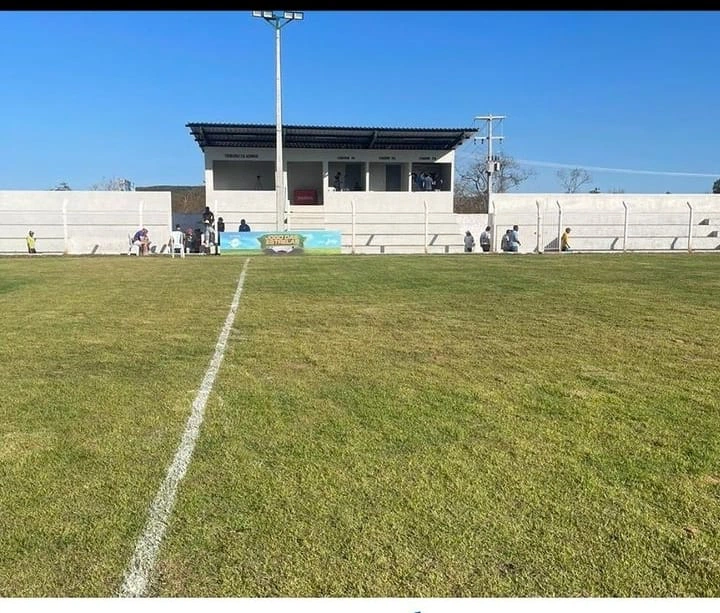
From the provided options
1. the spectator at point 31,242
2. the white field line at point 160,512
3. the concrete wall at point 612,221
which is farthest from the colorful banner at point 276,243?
the white field line at point 160,512

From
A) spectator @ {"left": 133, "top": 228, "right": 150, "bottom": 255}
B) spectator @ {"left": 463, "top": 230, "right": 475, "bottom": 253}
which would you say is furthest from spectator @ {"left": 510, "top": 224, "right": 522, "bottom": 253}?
spectator @ {"left": 133, "top": 228, "right": 150, "bottom": 255}

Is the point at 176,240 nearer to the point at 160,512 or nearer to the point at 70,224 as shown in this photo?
the point at 70,224

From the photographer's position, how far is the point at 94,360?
23.3 ft

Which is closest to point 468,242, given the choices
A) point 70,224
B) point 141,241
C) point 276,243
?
point 276,243

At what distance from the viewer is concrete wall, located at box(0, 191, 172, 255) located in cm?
3156

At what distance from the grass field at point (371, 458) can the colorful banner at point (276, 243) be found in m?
19.5

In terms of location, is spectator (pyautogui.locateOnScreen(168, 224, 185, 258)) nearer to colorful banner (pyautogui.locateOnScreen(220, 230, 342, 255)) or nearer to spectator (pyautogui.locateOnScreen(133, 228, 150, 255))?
spectator (pyautogui.locateOnScreen(133, 228, 150, 255))

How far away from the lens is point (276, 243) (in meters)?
29.0

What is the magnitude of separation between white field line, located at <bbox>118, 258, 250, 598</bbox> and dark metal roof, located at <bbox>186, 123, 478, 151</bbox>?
119ft

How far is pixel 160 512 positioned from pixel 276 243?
85.1 ft

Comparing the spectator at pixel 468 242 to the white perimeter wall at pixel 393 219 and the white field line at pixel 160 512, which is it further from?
the white field line at pixel 160 512

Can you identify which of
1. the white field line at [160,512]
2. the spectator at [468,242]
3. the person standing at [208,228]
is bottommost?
the white field line at [160,512]

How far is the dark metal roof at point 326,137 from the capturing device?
40250 millimetres
